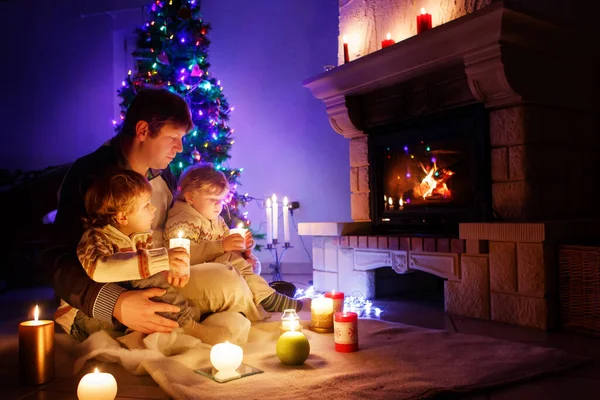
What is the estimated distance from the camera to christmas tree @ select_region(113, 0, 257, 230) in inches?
151

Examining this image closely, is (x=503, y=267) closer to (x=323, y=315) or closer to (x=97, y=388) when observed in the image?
(x=323, y=315)

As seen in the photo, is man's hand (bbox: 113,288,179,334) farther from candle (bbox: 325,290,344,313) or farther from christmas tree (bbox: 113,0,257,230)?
christmas tree (bbox: 113,0,257,230)

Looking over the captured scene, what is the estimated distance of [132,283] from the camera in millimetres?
1885

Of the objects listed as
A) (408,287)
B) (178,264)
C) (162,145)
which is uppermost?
(162,145)

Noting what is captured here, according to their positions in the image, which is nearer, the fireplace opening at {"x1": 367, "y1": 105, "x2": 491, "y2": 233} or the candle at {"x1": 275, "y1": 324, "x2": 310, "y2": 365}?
the candle at {"x1": 275, "y1": 324, "x2": 310, "y2": 365}

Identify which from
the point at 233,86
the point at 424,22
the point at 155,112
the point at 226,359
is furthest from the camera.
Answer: the point at 233,86

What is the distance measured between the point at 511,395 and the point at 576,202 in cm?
172

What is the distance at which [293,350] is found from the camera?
65.7 inches

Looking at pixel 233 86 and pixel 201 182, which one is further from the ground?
pixel 233 86

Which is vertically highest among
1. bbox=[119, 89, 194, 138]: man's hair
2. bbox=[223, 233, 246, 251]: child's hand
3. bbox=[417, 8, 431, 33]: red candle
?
bbox=[417, 8, 431, 33]: red candle

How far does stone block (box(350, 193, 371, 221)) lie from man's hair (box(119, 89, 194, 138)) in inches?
71.7

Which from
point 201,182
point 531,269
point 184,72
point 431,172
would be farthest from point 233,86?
point 531,269

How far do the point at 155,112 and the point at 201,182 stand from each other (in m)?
0.43

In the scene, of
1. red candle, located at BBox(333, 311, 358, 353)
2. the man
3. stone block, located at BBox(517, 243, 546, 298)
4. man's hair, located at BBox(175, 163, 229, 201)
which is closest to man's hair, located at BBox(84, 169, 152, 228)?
the man
